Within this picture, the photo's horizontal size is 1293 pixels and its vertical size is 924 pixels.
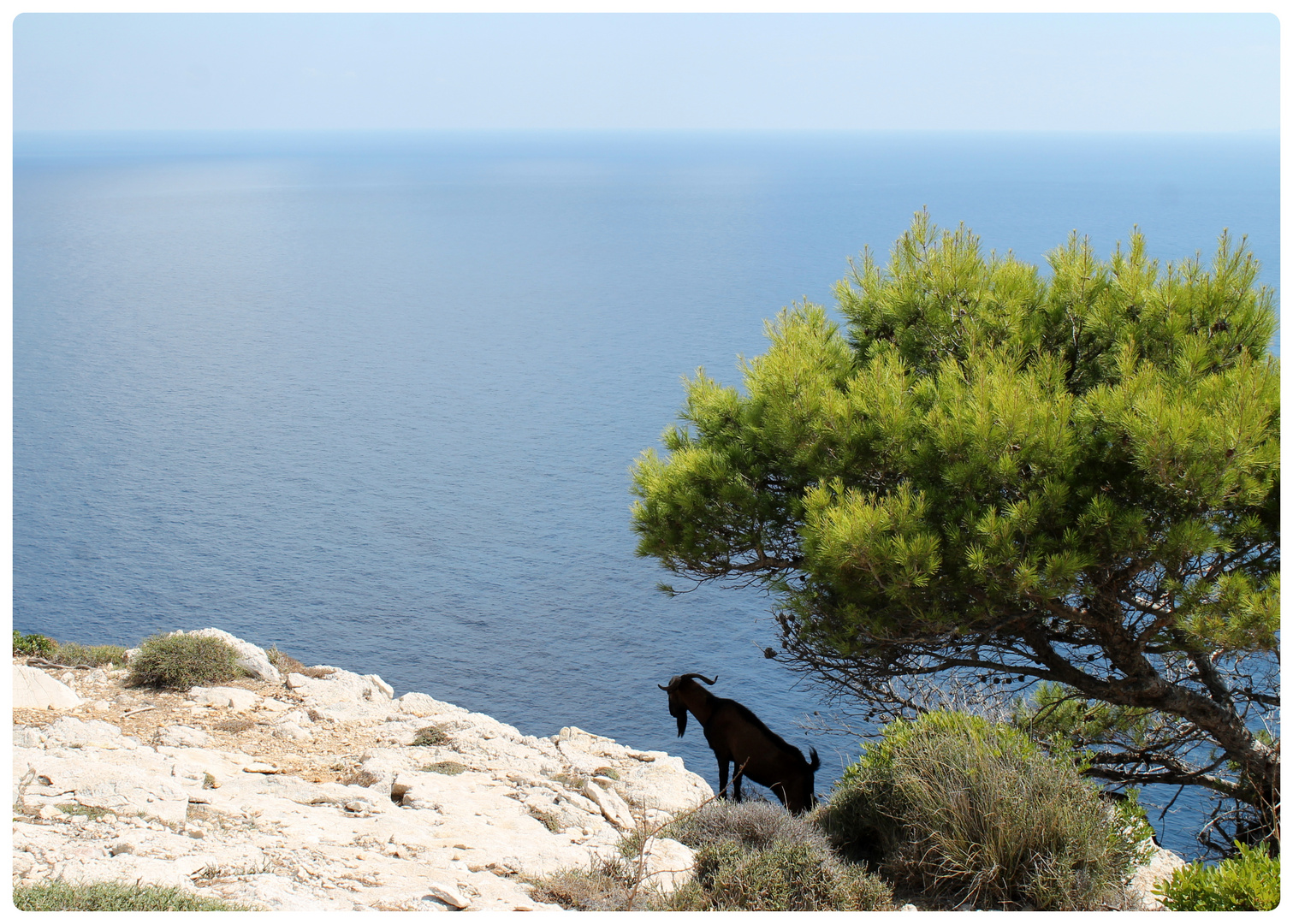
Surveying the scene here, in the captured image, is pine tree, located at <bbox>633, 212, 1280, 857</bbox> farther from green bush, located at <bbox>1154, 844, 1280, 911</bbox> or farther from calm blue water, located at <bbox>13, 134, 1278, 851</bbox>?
calm blue water, located at <bbox>13, 134, 1278, 851</bbox>

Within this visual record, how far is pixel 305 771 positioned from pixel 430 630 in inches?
700

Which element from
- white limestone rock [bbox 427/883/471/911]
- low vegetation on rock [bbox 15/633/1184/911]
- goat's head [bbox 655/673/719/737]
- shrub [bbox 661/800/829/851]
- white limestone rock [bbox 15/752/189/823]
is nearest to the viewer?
low vegetation on rock [bbox 15/633/1184/911]

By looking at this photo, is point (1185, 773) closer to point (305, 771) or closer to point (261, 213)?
point (305, 771)

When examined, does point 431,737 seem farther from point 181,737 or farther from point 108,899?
point 108,899

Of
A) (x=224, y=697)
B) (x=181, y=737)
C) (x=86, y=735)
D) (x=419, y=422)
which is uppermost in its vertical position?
(x=86, y=735)

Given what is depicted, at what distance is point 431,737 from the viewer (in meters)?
12.2

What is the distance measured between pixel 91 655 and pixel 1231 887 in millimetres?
15086

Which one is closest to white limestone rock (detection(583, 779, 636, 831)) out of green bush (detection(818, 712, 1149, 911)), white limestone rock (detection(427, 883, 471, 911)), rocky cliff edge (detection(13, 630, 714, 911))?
rocky cliff edge (detection(13, 630, 714, 911))

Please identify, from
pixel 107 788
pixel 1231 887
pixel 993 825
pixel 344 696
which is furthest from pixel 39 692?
pixel 1231 887

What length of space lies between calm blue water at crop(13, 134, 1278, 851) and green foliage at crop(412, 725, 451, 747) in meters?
8.64

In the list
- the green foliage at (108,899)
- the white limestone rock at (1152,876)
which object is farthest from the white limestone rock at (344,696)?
the white limestone rock at (1152,876)

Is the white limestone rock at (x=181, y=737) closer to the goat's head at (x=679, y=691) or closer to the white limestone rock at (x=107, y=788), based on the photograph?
the white limestone rock at (x=107, y=788)

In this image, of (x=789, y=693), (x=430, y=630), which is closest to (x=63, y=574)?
(x=430, y=630)

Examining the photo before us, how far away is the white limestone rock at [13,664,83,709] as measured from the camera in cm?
1199
